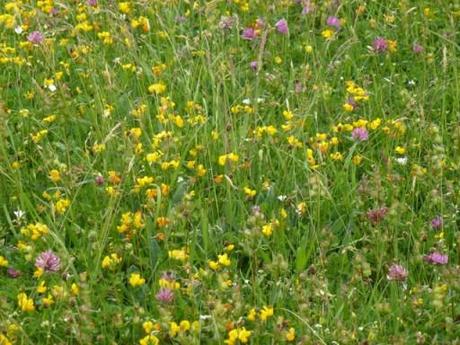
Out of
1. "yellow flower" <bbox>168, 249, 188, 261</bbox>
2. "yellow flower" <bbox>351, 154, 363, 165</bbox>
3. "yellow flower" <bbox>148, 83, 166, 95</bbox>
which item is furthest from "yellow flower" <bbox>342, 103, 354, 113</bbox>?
"yellow flower" <bbox>168, 249, 188, 261</bbox>

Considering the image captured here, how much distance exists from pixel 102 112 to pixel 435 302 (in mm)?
1482

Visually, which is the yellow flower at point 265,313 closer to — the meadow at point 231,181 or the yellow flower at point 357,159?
the meadow at point 231,181

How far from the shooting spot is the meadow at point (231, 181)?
2578 mm

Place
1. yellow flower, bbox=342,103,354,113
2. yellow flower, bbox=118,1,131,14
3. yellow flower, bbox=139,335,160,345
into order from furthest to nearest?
yellow flower, bbox=118,1,131,14
yellow flower, bbox=342,103,354,113
yellow flower, bbox=139,335,160,345

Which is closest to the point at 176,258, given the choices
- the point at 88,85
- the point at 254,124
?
the point at 254,124

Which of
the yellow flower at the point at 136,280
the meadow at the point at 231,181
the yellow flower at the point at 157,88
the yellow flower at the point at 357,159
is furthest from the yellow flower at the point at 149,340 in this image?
the yellow flower at the point at 157,88

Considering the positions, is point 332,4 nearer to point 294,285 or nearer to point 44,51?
point 44,51

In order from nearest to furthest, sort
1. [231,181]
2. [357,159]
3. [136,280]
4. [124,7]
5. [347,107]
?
1. [136,280]
2. [231,181]
3. [357,159]
4. [347,107]
5. [124,7]

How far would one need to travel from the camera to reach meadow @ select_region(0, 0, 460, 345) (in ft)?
8.46

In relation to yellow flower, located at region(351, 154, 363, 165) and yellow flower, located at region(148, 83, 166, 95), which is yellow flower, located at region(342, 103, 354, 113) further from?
yellow flower, located at region(148, 83, 166, 95)

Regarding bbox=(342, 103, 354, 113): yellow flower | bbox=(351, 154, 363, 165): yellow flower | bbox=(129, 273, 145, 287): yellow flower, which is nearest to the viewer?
bbox=(129, 273, 145, 287): yellow flower

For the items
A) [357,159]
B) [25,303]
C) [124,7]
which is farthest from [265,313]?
[124,7]

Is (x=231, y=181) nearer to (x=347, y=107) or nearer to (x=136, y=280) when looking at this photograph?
(x=136, y=280)

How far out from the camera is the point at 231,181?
119 inches
